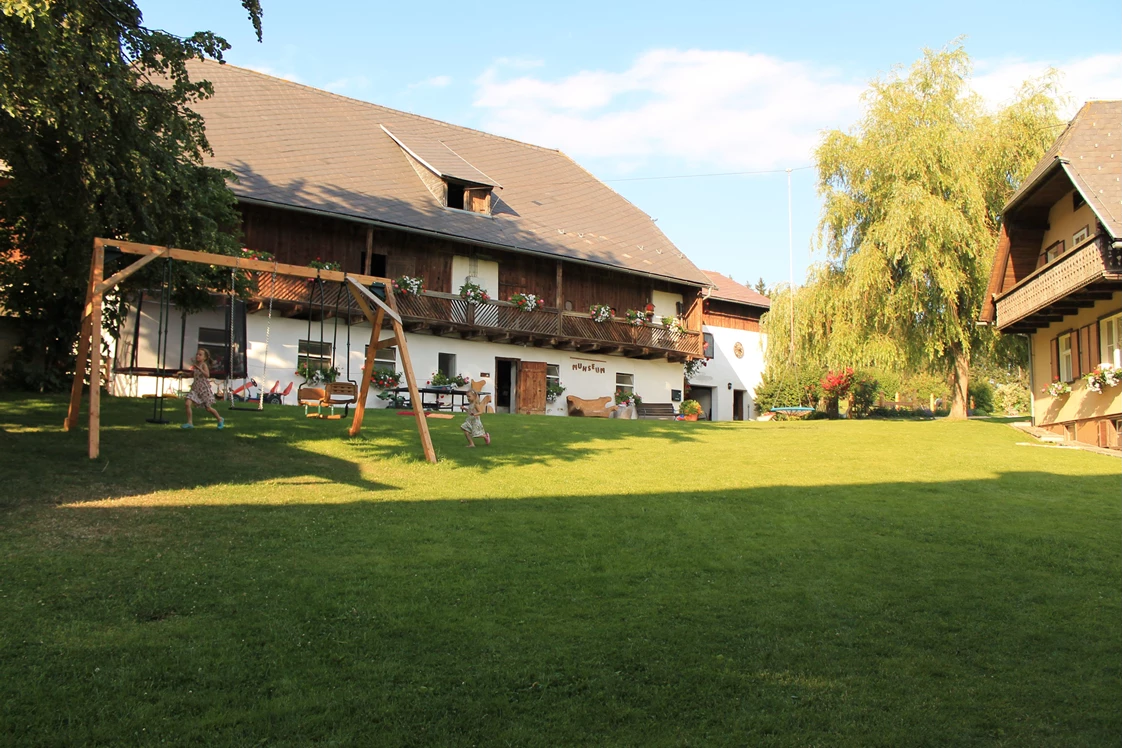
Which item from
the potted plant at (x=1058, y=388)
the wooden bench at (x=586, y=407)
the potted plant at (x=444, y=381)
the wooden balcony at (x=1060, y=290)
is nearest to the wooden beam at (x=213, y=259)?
the wooden balcony at (x=1060, y=290)

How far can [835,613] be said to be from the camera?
8.15 metres

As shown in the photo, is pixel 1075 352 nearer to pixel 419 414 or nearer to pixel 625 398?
pixel 625 398

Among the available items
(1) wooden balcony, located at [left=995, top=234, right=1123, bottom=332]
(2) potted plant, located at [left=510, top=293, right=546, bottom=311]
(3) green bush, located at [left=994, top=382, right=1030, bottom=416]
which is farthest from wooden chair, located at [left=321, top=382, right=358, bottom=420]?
(3) green bush, located at [left=994, top=382, right=1030, bottom=416]

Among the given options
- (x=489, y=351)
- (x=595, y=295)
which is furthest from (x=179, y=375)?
(x=595, y=295)

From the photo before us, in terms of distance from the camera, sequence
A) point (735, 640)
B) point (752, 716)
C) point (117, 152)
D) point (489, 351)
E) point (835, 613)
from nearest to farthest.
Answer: point (752, 716), point (735, 640), point (835, 613), point (117, 152), point (489, 351)

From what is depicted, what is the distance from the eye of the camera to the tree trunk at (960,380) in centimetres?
2964

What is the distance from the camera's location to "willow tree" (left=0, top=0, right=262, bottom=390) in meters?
11.7

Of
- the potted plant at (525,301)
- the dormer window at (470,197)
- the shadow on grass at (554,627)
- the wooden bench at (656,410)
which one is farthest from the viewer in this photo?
the wooden bench at (656,410)

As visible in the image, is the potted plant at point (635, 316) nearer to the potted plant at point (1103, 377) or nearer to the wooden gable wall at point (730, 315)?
the wooden gable wall at point (730, 315)

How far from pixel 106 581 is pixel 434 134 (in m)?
31.6

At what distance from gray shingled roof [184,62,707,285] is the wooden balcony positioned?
46.0ft

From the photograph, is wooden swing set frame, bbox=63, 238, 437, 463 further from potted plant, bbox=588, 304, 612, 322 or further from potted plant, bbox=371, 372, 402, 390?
potted plant, bbox=588, 304, 612, 322

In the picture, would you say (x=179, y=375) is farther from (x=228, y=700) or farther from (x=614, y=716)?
(x=614, y=716)

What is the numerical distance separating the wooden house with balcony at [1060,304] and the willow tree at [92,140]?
16453mm
